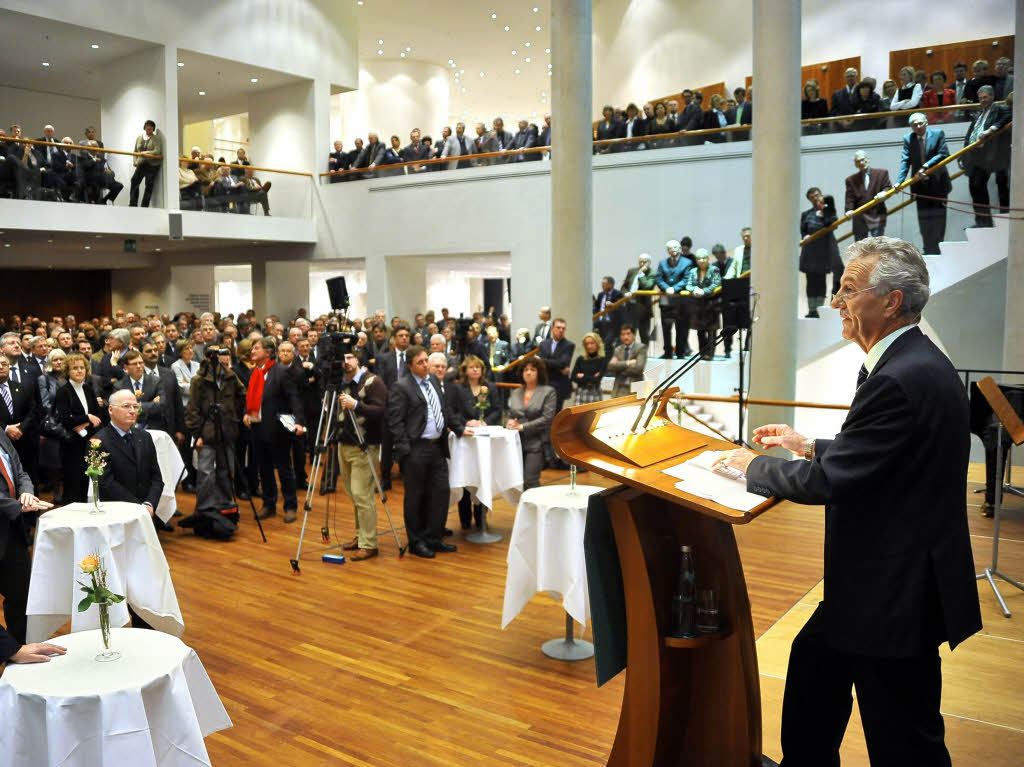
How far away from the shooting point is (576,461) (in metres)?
2.29

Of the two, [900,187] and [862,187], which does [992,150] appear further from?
[862,187]

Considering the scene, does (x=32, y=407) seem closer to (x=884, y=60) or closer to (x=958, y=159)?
(x=958, y=159)

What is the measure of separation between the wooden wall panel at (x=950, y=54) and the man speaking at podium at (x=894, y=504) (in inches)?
579

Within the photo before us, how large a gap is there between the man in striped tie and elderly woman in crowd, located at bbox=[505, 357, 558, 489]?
75cm

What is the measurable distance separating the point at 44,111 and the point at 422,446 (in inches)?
723

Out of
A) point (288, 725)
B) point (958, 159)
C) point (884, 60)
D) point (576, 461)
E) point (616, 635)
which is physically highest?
point (884, 60)

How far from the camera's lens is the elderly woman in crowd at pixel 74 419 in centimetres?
709

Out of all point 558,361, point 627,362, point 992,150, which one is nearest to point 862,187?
point 992,150

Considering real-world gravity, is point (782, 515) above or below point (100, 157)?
below

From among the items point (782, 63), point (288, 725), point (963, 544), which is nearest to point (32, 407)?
point (288, 725)

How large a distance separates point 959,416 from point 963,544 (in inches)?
12.4

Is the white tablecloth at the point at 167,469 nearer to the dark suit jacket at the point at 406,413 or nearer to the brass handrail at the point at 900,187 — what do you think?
the dark suit jacket at the point at 406,413

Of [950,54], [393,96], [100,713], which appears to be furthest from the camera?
[393,96]

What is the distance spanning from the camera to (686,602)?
2.65 meters
